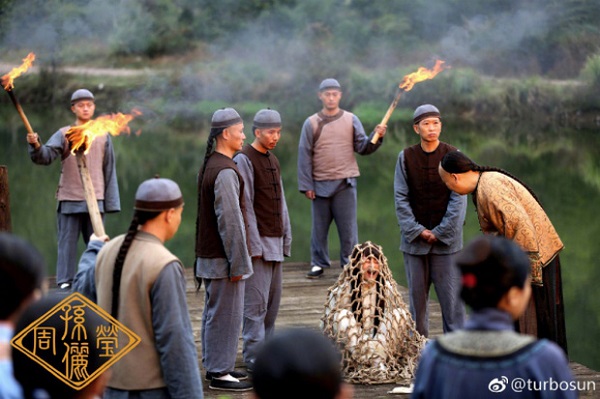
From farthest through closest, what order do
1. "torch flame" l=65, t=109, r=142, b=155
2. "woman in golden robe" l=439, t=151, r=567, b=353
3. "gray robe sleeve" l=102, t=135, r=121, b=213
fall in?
"gray robe sleeve" l=102, t=135, r=121, b=213
"woman in golden robe" l=439, t=151, r=567, b=353
"torch flame" l=65, t=109, r=142, b=155

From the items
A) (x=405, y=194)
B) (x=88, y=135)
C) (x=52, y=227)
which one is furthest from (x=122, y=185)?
(x=88, y=135)

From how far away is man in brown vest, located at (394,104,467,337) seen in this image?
6391 millimetres

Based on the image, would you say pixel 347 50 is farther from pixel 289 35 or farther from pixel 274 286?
pixel 274 286

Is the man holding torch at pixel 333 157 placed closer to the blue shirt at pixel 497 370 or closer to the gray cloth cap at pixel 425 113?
the gray cloth cap at pixel 425 113

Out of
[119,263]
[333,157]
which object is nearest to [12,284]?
[119,263]

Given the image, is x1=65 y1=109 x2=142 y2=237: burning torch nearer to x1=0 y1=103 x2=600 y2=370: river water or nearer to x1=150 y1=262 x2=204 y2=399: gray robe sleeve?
x1=150 y1=262 x2=204 y2=399: gray robe sleeve

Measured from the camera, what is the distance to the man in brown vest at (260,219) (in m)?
6.01

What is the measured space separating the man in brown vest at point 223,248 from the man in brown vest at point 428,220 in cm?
130

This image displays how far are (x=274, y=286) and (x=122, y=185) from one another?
11369 millimetres

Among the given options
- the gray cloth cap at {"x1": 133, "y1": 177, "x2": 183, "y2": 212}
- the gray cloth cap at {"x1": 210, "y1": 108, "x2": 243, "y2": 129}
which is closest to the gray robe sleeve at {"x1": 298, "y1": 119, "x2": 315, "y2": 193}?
the gray cloth cap at {"x1": 210, "y1": 108, "x2": 243, "y2": 129}

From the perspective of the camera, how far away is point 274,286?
6.20 metres

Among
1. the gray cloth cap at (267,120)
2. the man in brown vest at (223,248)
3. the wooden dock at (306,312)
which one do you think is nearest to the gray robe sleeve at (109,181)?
the wooden dock at (306,312)

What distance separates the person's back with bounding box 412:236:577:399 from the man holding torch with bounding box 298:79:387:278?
5.57m

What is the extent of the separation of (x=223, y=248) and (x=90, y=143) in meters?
1.16
